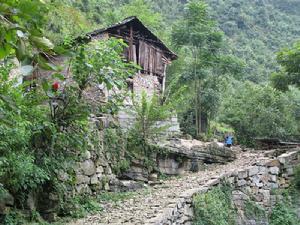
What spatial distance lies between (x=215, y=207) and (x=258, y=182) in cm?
257

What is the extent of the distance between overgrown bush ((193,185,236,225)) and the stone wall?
0.46ft

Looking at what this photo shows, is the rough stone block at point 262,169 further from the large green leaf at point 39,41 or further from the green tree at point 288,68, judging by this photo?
the large green leaf at point 39,41

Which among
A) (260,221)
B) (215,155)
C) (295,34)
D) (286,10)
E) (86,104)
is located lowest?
(260,221)

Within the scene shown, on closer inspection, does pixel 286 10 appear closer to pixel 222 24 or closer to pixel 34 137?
pixel 222 24

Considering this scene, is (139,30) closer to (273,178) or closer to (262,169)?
(262,169)

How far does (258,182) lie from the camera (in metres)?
10.3

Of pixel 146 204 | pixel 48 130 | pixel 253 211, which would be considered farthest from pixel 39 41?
pixel 253 211

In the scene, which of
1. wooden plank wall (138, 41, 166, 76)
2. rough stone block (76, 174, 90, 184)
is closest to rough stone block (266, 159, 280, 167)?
rough stone block (76, 174, 90, 184)

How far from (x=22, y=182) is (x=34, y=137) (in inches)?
44.0

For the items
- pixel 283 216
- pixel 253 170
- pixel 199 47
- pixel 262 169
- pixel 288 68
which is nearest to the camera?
pixel 283 216

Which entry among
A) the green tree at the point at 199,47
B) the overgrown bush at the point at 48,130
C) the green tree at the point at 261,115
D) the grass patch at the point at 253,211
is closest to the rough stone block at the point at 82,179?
the overgrown bush at the point at 48,130

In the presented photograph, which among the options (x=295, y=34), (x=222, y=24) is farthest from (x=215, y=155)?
(x=295, y=34)

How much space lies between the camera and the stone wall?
29.0 ft

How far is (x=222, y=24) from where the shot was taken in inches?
1608
